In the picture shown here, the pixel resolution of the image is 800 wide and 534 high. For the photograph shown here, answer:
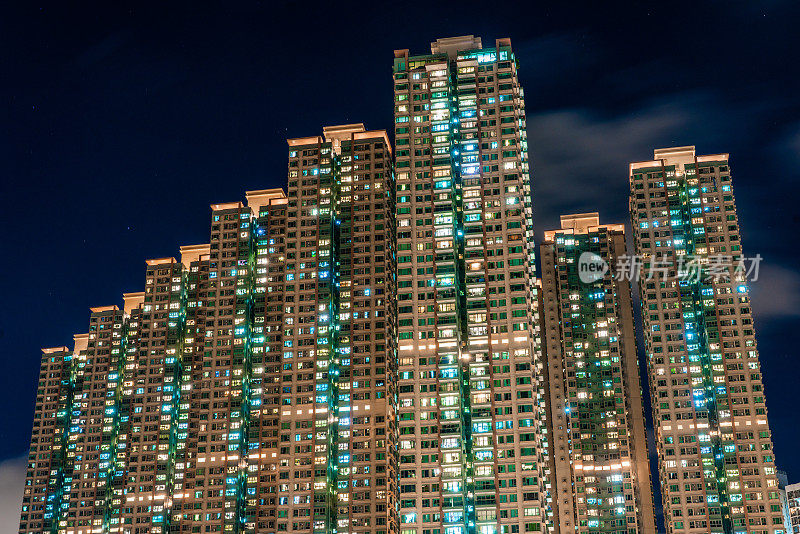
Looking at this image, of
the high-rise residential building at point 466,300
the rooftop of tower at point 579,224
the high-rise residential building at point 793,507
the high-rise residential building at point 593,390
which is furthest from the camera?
the rooftop of tower at point 579,224

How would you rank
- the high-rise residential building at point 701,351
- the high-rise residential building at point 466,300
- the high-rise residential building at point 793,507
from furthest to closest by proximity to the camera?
1. the high-rise residential building at point 793,507
2. the high-rise residential building at point 701,351
3. the high-rise residential building at point 466,300

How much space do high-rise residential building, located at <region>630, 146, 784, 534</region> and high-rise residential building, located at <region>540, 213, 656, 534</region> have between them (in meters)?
13.2

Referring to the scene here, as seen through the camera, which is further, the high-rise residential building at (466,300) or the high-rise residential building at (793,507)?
the high-rise residential building at (793,507)

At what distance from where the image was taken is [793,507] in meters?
174

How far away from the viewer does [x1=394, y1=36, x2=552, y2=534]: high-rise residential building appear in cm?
10675

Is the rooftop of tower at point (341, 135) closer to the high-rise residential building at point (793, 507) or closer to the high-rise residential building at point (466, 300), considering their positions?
the high-rise residential building at point (466, 300)

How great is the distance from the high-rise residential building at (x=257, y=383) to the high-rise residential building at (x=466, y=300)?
29322 mm

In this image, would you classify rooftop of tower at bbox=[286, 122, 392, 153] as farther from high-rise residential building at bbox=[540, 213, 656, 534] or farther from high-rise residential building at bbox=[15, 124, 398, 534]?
high-rise residential building at bbox=[540, 213, 656, 534]

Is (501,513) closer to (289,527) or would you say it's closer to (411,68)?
(289,527)

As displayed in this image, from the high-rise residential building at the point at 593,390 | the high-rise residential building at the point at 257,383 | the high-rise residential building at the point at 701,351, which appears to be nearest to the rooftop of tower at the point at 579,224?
the high-rise residential building at the point at 593,390

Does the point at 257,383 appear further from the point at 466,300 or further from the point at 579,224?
the point at 579,224

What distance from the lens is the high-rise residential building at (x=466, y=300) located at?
10675 centimetres

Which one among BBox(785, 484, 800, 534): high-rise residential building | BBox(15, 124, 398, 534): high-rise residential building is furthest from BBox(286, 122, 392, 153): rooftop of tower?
BBox(785, 484, 800, 534): high-rise residential building

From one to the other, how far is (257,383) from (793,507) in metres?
107
